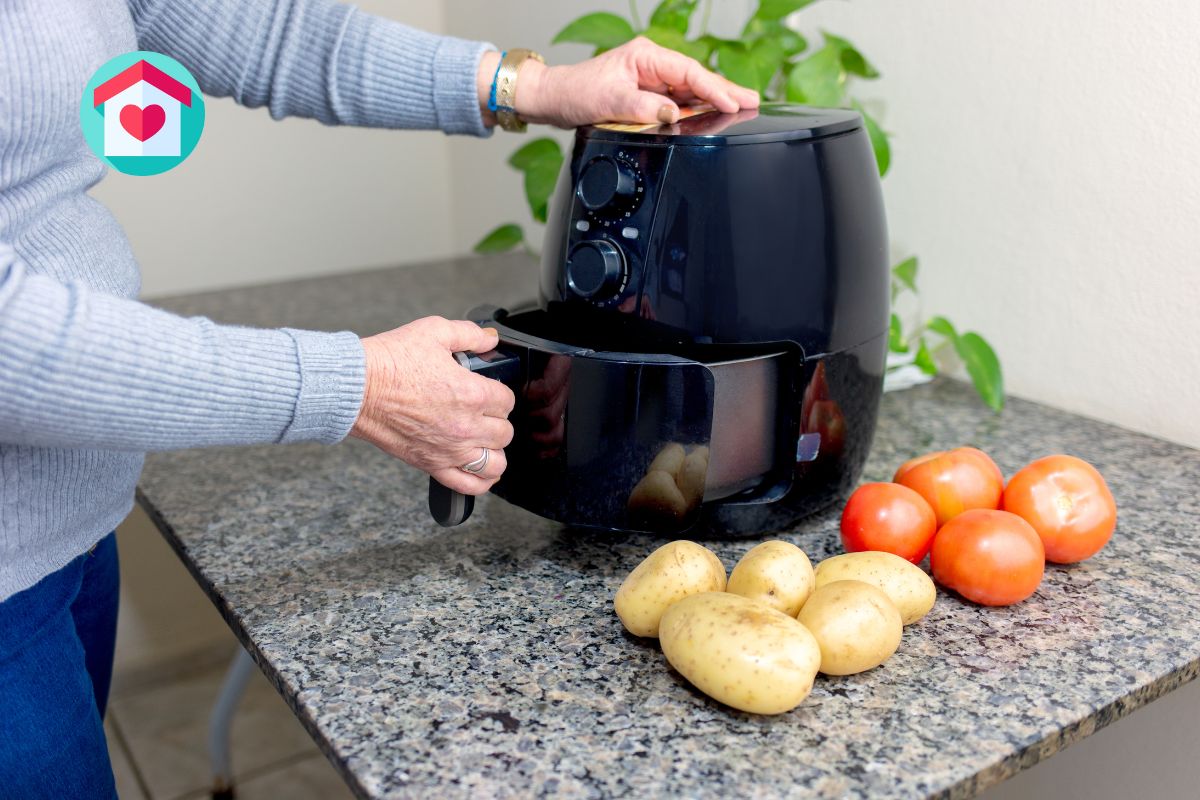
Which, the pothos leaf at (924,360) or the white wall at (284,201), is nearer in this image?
the pothos leaf at (924,360)

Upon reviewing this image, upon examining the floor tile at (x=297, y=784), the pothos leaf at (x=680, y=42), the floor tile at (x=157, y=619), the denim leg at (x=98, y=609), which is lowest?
the floor tile at (x=297, y=784)

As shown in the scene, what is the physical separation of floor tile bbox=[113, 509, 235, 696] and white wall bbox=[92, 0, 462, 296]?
1.49 feet

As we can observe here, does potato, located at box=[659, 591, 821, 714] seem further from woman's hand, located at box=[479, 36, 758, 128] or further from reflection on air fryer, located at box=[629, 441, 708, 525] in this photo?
woman's hand, located at box=[479, 36, 758, 128]

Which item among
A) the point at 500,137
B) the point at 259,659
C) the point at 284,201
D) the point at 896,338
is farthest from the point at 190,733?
the point at 896,338

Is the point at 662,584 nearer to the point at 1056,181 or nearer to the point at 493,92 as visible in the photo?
the point at 493,92

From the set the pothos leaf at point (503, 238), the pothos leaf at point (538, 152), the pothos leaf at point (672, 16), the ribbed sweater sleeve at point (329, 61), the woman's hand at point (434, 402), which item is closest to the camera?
the woman's hand at point (434, 402)

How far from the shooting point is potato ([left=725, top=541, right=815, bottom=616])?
0.66m

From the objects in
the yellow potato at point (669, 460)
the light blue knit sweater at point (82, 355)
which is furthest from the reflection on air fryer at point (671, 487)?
Answer: the light blue knit sweater at point (82, 355)

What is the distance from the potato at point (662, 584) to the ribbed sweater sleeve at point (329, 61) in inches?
19.1

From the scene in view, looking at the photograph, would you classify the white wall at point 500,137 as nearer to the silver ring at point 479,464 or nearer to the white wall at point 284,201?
the white wall at point 284,201

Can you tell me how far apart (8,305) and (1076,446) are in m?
0.92

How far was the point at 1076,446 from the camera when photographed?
103cm

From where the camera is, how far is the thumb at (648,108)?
81 cm

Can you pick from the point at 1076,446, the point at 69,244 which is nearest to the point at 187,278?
the point at 69,244
